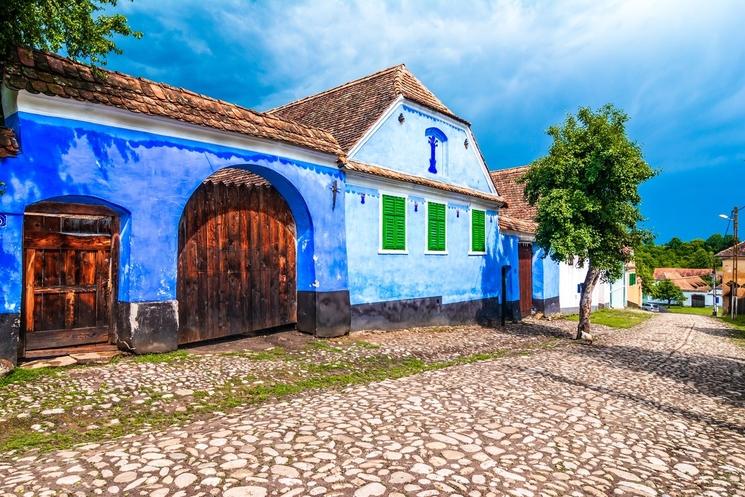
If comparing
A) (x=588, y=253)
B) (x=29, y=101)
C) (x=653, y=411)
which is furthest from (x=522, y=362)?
(x=29, y=101)

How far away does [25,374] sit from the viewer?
5.74 metres

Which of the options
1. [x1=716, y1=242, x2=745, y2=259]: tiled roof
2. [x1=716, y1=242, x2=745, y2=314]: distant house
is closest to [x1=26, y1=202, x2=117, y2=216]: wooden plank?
[x1=716, y1=242, x2=745, y2=314]: distant house

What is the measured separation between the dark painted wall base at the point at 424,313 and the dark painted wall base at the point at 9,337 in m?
6.23

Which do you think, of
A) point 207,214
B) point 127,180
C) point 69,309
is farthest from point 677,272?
point 69,309

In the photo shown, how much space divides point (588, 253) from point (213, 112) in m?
9.90

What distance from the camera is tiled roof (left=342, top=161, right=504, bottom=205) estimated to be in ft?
34.9

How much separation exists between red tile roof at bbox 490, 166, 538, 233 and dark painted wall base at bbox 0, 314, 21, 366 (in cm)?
1738

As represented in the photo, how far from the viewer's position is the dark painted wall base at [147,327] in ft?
23.3

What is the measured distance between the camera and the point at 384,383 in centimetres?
634

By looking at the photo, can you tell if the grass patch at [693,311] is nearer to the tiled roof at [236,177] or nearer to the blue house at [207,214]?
the blue house at [207,214]

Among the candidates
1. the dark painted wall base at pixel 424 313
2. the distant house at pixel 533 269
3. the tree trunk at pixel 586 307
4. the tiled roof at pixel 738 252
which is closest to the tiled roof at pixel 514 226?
the distant house at pixel 533 269

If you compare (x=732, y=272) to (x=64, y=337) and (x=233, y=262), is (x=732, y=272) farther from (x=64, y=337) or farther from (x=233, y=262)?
(x=64, y=337)

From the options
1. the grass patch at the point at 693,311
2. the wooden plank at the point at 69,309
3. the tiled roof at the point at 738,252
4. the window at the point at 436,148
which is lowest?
the grass patch at the point at 693,311

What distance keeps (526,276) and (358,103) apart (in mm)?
10145
